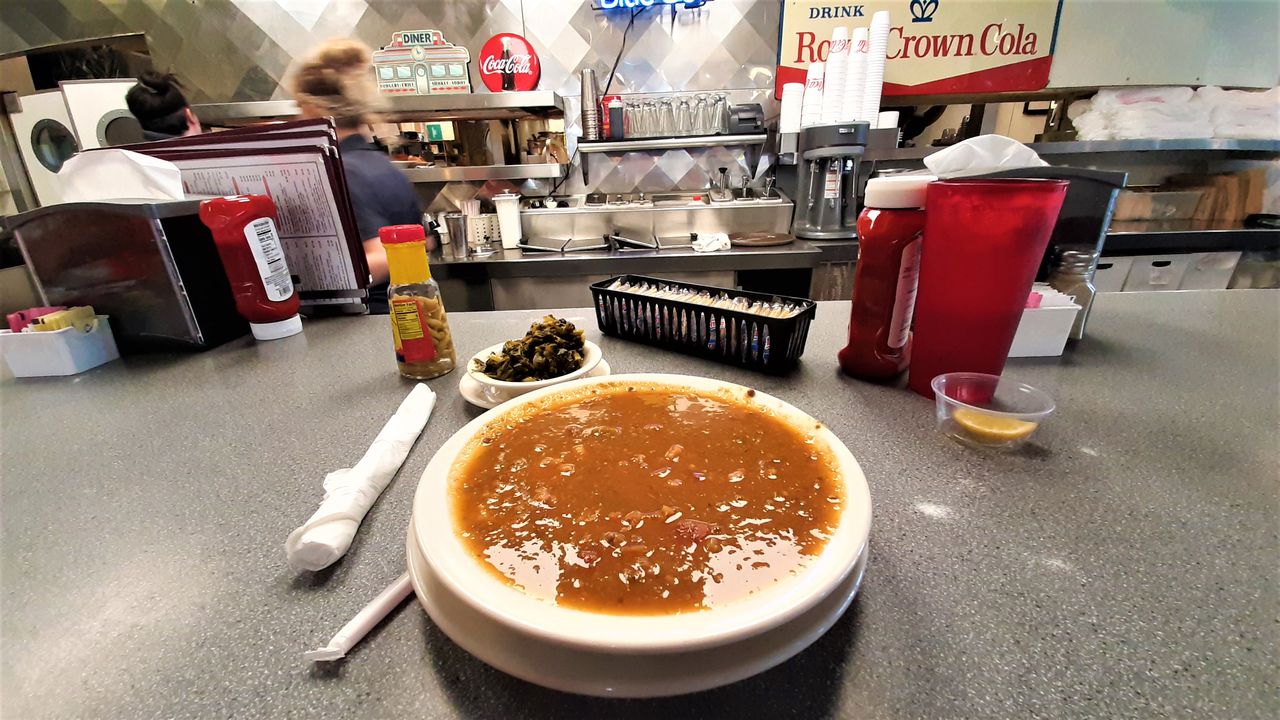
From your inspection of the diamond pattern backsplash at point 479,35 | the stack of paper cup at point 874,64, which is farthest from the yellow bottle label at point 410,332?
the diamond pattern backsplash at point 479,35

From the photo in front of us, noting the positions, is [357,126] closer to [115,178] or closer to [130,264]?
[115,178]

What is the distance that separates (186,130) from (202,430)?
2.97 meters

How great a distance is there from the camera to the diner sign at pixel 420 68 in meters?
3.24

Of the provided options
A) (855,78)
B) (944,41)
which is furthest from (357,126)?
(944,41)

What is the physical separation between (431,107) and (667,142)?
1497 millimetres

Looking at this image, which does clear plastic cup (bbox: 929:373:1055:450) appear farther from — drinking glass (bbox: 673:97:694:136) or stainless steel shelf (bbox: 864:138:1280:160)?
drinking glass (bbox: 673:97:694:136)

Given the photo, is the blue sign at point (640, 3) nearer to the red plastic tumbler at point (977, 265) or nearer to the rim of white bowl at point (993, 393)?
the red plastic tumbler at point (977, 265)

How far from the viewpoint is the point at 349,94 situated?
2.31 metres

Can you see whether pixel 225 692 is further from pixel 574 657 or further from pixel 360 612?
pixel 574 657

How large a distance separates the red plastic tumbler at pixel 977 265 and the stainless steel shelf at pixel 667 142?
2692mm

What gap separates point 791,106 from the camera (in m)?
3.32

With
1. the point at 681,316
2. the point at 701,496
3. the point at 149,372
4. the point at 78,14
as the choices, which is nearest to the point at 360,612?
the point at 701,496

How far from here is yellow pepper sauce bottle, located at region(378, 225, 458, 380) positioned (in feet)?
3.64

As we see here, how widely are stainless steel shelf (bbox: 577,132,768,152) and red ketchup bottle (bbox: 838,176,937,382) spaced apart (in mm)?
2591
